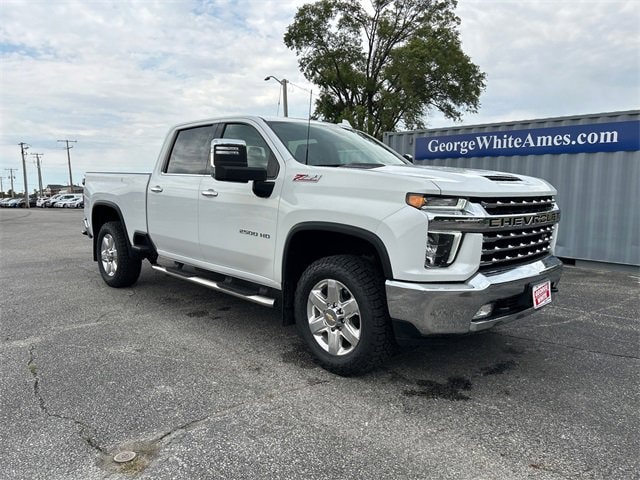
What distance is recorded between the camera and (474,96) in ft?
92.7

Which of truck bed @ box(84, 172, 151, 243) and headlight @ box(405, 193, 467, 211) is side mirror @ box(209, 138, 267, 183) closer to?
headlight @ box(405, 193, 467, 211)

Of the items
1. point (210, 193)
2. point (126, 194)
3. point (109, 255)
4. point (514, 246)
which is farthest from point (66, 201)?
point (514, 246)

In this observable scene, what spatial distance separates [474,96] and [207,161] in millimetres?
26551

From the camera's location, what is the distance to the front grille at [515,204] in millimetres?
3125

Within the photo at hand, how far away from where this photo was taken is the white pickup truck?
9.87 feet

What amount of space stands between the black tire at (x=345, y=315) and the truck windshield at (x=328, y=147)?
2.88 feet

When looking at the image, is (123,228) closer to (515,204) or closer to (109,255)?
(109,255)

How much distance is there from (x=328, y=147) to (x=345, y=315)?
1.54 meters

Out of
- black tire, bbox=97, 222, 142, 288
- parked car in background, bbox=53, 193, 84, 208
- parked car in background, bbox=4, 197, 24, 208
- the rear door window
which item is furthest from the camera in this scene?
parked car in background, bbox=4, 197, 24, 208

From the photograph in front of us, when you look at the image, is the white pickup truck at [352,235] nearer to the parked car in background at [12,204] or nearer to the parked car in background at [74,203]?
the parked car in background at [74,203]

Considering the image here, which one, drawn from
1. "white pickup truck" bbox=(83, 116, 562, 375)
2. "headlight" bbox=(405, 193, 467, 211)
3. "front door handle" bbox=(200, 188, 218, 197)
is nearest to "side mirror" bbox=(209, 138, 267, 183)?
"white pickup truck" bbox=(83, 116, 562, 375)

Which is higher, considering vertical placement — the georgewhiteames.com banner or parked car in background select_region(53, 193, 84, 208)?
the georgewhiteames.com banner

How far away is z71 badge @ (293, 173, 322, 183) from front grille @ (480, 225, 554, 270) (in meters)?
1.22

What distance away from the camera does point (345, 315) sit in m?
3.44
